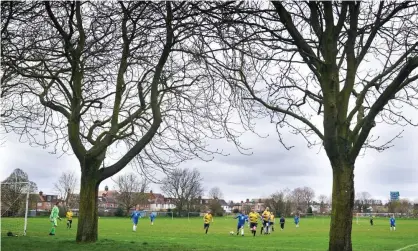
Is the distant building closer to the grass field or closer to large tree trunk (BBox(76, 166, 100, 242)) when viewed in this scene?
the grass field

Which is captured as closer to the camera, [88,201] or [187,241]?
[88,201]

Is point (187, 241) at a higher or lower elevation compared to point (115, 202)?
lower

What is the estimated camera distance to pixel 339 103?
35.3 feet

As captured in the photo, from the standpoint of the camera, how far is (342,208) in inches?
410

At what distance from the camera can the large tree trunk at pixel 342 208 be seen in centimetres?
1041

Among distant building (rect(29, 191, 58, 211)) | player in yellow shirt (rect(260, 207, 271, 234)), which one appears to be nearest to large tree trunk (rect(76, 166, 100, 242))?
player in yellow shirt (rect(260, 207, 271, 234))

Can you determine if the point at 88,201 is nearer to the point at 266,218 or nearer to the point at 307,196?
the point at 266,218

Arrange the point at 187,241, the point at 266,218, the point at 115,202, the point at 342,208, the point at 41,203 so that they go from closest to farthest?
the point at 342,208, the point at 187,241, the point at 266,218, the point at 41,203, the point at 115,202

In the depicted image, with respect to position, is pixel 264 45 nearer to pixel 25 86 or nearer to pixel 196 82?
pixel 196 82

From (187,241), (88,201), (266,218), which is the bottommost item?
(187,241)

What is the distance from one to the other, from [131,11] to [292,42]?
3.24 metres

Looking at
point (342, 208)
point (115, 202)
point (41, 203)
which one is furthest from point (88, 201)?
point (115, 202)

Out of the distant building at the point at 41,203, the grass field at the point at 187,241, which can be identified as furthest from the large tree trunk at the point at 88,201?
the distant building at the point at 41,203

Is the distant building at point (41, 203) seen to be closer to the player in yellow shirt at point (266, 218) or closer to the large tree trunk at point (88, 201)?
the player in yellow shirt at point (266, 218)
